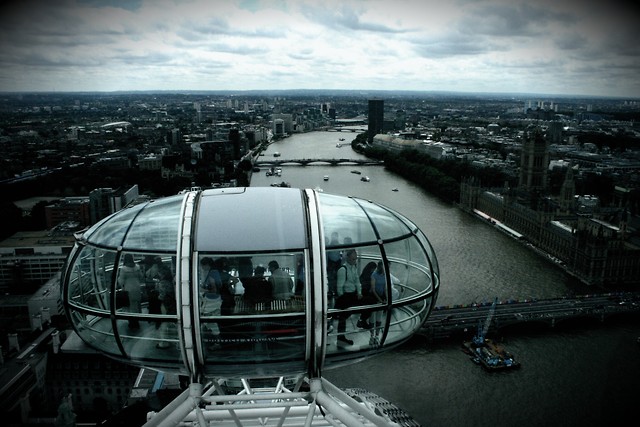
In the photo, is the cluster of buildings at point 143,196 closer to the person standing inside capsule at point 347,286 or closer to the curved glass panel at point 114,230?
the curved glass panel at point 114,230

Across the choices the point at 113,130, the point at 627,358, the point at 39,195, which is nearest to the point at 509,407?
the point at 627,358

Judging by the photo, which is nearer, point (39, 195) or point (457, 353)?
point (457, 353)

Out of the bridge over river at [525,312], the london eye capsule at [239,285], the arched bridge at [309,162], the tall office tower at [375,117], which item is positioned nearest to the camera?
the london eye capsule at [239,285]

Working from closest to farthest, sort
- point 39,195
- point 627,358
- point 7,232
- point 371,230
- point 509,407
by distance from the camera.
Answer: point 371,230 < point 509,407 < point 627,358 < point 7,232 < point 39,195

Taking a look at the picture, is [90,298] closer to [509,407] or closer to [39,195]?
[509,407]

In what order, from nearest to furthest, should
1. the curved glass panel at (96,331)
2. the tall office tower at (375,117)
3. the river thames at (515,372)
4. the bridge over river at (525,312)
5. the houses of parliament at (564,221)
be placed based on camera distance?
the curved glass panel at (96,331) → the river thames at (515,372) → the bridge over river at (525,312) → the houses of parliament at (564,221) → the tall office tower at (375,117)

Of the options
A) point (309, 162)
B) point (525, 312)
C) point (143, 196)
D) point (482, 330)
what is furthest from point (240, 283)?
point (309, 162)

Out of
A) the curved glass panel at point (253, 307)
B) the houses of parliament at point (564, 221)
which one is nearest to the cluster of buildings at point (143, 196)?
the houses of parliament at point (564, 221)

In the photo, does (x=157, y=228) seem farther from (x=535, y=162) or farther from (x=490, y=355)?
(x=535, y=162)
